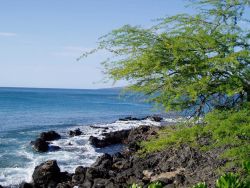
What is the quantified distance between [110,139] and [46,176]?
1681 cm

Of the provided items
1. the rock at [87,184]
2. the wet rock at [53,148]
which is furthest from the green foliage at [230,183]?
the wet rock at [53,148]

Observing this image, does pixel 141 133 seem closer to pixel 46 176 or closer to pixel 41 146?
pixel 41 146

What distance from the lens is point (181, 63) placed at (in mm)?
9875

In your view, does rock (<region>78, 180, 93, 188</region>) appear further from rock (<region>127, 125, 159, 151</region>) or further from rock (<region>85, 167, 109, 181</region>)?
rock (<region>127, 125, 159, 151</region>)

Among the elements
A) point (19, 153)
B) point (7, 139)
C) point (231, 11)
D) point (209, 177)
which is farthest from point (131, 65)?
point (7, 139)

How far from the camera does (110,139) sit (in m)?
40.7

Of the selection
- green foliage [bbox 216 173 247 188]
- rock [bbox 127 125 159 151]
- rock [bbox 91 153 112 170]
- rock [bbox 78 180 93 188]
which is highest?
green foliage [bbox 216 173 247 188]

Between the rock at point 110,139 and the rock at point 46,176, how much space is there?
46.2 ft

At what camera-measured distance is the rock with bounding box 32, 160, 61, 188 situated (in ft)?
78.1

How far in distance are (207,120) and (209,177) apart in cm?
850

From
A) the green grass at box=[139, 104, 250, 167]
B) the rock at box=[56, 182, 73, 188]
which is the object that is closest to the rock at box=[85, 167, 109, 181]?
the rock at box=[56, 182, 73, 188]

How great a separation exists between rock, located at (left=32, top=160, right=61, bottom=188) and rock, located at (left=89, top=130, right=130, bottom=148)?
14.1 meters

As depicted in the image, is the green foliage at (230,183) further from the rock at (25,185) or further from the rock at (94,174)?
the rock at (25,185)

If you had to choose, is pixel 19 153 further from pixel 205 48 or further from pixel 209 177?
pixel 205 48
